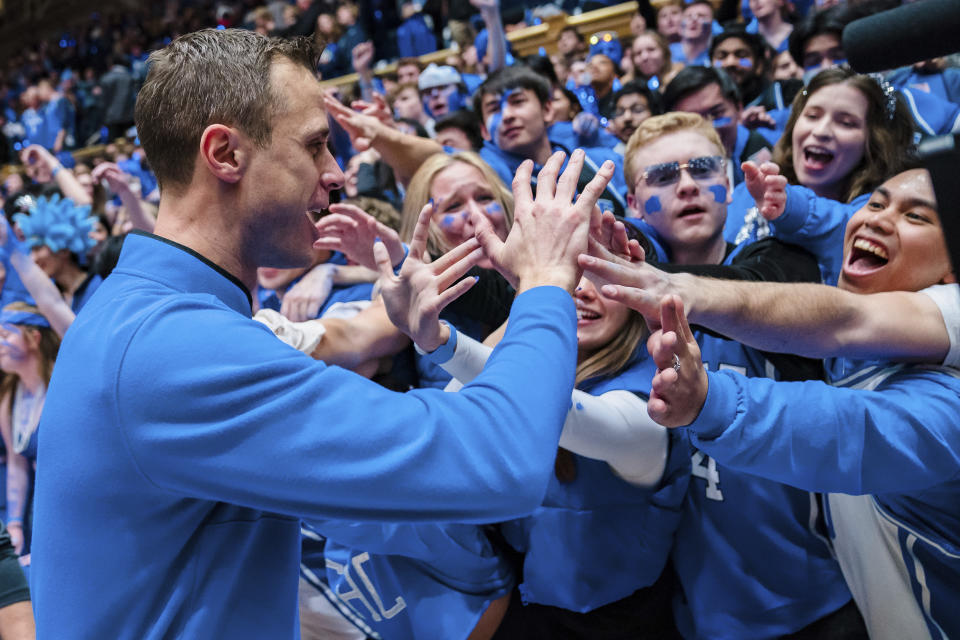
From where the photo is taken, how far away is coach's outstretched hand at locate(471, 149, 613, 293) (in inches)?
52.4

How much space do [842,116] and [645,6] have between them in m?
4.49

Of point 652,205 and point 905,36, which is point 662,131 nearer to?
point 652,205

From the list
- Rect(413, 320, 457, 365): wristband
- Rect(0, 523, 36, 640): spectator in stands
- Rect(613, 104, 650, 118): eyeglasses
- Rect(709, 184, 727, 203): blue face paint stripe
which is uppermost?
Rect(413, 320, 457, 365): wristband

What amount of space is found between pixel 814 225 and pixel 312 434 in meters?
1.61

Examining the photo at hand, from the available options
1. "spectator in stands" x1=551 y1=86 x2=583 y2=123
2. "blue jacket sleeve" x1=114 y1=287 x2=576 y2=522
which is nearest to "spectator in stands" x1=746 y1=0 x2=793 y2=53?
"spectator in stands" x1=551 y1=86 x2=583 y2=123

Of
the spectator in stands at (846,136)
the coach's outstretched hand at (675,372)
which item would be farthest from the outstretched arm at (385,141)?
the coach's outstretched hand at (675,372)

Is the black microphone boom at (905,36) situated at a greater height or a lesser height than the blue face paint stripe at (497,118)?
greater

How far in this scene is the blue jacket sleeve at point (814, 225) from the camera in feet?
7.20

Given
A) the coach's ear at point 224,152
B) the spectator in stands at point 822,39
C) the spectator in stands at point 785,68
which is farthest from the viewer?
the spectator in stands at point 785,68

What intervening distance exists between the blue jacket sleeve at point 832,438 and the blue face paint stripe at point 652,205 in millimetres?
1100

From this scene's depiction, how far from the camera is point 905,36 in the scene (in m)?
0.87

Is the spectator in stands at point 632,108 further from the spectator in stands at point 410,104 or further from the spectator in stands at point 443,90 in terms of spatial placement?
the spectator in stands at point 410,104

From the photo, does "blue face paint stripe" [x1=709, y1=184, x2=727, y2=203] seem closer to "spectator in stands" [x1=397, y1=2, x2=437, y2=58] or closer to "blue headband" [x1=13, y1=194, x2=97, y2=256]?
"blue headband" [x1=13, y1=194, x2=97, y2=256]

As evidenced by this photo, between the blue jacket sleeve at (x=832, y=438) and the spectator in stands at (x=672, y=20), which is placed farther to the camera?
the spectator in stands at (x=672, y=20)
